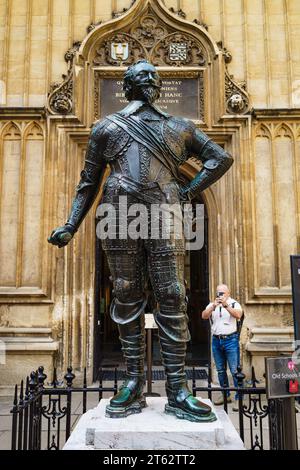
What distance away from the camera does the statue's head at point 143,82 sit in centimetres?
313

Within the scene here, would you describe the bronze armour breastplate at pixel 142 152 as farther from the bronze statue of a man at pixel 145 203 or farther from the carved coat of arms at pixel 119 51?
the carved coat of arms at pixel 119 51

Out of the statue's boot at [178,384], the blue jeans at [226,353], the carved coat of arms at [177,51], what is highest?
the carved coat of arms at [177,51]

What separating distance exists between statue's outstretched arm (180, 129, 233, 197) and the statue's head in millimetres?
442

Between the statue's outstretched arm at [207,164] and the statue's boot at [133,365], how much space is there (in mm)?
1022

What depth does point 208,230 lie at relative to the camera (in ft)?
26.7

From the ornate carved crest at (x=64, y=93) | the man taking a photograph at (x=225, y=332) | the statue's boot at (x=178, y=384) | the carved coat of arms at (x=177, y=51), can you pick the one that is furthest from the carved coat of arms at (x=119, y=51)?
the statue's boot at (x=178, y=384)

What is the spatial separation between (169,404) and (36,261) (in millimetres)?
5227

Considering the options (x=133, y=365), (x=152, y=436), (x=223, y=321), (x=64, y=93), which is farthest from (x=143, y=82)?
(x=64, y=93)

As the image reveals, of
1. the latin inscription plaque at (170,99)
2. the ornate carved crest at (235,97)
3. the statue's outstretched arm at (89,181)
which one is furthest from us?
the latin inscription plaque at (170,99)

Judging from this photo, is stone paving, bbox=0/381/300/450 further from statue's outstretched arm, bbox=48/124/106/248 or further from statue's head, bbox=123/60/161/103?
statue's head, bbox=123/60/161/103

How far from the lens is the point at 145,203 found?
2941 millimetres

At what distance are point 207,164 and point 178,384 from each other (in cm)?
155

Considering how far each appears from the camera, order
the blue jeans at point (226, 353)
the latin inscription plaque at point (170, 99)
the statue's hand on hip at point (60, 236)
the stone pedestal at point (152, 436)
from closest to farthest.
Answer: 1. the stone pedestal at point (152, 436)
2. the statue's hand on hip at point (60, 236)
3. the blue jeans at point (226, 353)
4. the latin inscription plaque at point (170, 99)
